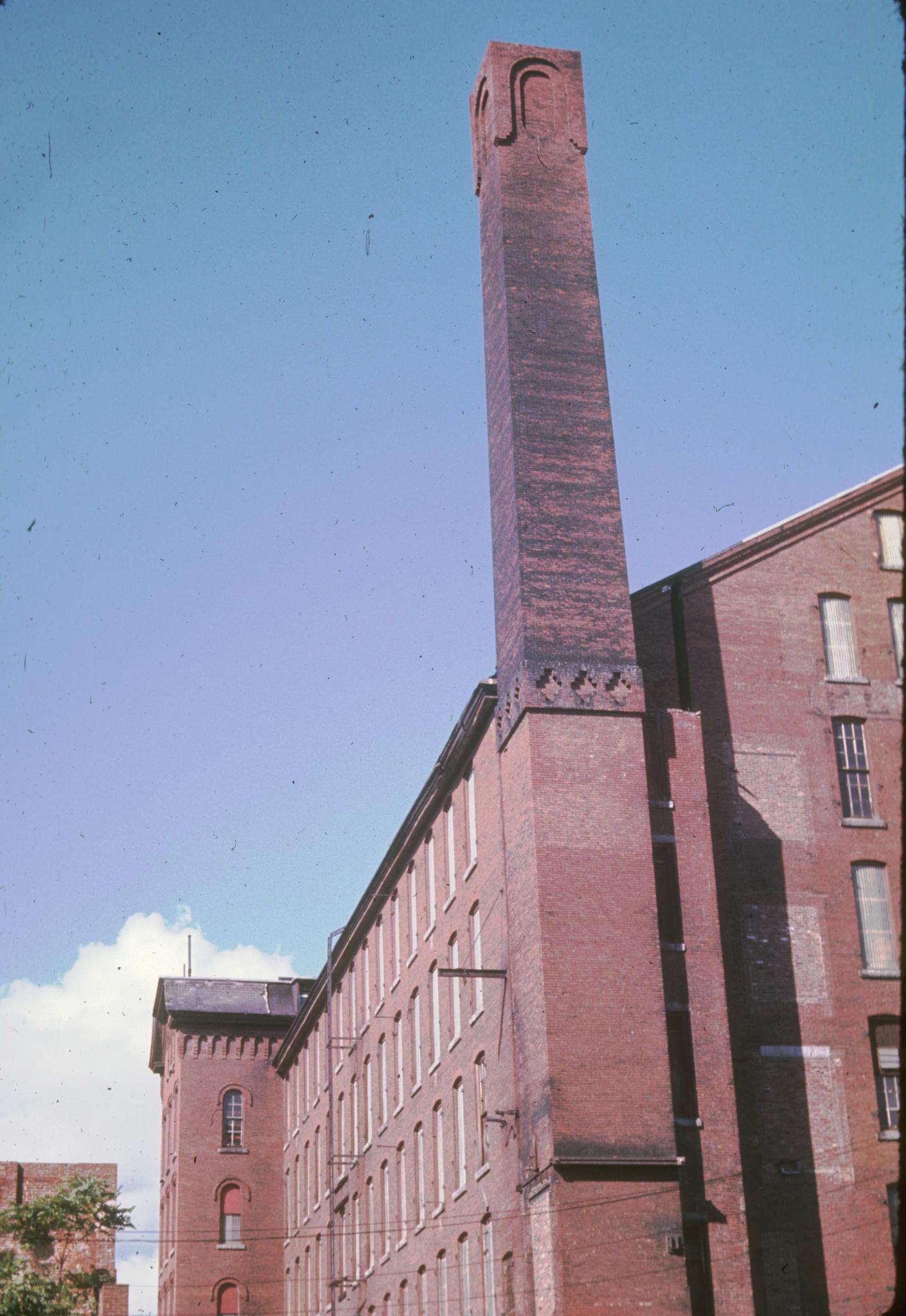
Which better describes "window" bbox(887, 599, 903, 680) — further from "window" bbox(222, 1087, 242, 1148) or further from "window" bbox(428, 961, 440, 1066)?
"window" bbox(222, 1087, 242, 1148)

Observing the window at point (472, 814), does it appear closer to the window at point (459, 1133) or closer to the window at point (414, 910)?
the window at point (459, 1133)

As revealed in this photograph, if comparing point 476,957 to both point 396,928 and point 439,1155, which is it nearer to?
point 439,1155

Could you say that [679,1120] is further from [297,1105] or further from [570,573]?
[297,1105]

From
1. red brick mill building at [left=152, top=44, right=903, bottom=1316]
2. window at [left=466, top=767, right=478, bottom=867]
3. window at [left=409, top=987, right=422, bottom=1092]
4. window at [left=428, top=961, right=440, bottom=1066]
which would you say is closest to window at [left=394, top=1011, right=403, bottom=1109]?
red brick mill building at [left=152, top=44, right=903, bottom=1316]

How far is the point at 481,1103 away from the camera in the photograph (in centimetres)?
3738

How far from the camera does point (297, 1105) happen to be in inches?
2429

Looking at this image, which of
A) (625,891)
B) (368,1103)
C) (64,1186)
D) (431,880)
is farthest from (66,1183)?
(625,891)

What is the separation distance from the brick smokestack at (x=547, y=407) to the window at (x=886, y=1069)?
26.4ft

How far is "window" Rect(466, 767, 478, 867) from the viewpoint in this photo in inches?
1543

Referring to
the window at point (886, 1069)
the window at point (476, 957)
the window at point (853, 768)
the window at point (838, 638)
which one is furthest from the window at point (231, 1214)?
the window at point (838, 638)

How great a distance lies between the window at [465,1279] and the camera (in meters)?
37.2

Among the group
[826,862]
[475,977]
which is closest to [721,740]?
[826,862]

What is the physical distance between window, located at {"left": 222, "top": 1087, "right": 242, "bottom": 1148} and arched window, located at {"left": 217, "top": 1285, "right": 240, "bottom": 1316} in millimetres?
4936

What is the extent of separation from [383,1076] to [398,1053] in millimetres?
2013
